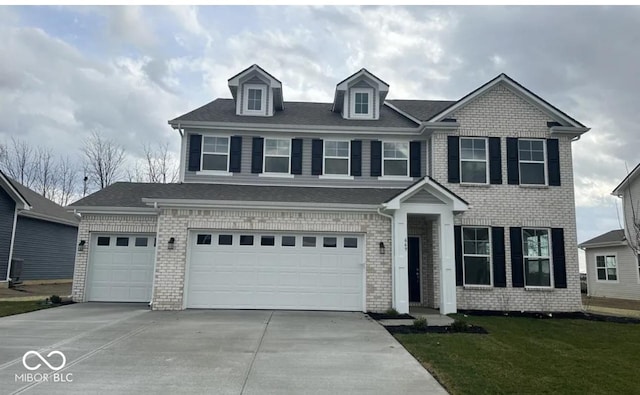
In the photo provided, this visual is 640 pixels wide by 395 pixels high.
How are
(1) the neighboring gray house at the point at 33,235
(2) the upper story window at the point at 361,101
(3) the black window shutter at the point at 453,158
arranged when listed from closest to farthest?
(3) the black window shutter at the point at 453,158
(2) the upper story window at the point at 361,101
(1) the neighboring gray house at the point at 33,235

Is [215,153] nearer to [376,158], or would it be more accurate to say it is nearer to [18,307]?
[376,158]

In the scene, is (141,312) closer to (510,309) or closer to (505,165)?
(510,309)

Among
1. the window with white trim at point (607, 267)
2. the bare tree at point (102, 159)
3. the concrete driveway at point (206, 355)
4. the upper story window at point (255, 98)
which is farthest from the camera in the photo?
the bare tree at point (102, 159)

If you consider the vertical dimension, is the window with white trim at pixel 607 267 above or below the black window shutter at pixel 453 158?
below

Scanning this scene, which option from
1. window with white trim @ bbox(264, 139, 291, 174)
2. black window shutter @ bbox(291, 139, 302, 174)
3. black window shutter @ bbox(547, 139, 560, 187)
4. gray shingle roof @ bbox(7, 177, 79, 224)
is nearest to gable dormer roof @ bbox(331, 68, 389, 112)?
black window shutter @ bbox(291, 139, 302, 174)

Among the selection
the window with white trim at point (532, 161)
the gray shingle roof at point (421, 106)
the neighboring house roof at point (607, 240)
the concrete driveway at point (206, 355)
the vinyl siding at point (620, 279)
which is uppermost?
the gray shingle roof at point (421, 106)

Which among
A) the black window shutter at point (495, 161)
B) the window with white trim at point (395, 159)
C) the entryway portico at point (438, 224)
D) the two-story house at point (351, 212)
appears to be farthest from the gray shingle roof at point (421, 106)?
the entryway portico at point (438, 224)

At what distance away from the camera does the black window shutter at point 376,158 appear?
14.2m

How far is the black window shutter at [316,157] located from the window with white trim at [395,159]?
2.14m

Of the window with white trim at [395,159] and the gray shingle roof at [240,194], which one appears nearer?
the gray shingle roof at [240,194]

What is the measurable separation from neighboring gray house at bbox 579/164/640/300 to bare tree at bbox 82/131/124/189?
31.3 m

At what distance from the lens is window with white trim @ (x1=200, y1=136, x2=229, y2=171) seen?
14102 millimetres

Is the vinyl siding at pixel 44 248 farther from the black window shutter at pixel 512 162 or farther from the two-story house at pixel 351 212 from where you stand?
the black window shutter at pixel 512 162

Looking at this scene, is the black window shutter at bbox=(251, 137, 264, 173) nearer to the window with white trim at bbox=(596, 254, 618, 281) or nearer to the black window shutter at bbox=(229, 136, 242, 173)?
the black window shutter at bbox=(229, 136, 242, 173)
